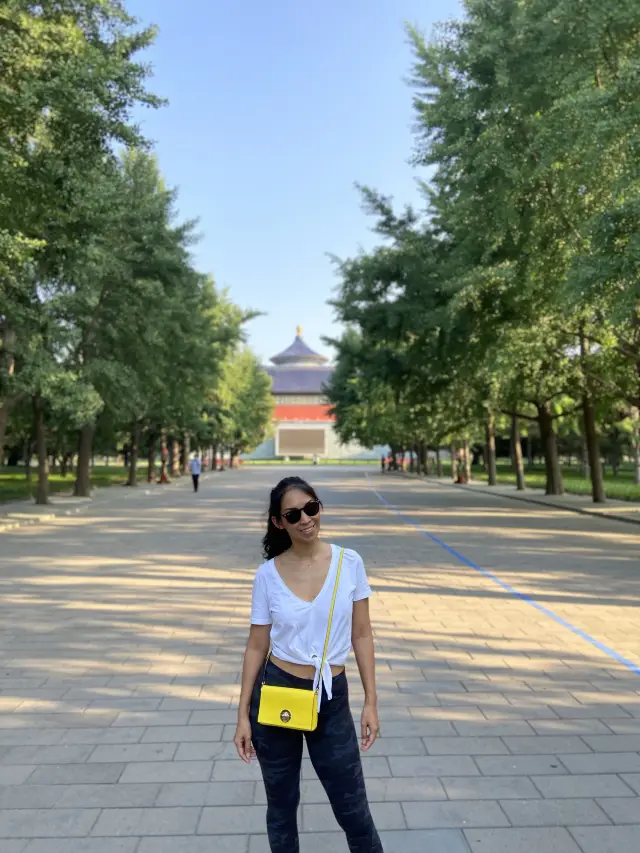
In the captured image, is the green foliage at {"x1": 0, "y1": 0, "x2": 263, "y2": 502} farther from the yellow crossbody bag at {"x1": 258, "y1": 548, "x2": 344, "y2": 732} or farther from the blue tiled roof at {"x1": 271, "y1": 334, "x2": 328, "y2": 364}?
the blue tiled roof at {"x1": 271, "y1": 334, "x2": 328, "y2": 364}

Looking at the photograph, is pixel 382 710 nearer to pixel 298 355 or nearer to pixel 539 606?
pixel 539 606

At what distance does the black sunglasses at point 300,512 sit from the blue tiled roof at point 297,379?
127 meters

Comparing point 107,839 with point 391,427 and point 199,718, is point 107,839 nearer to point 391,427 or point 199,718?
point 199,718

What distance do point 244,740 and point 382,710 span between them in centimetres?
279

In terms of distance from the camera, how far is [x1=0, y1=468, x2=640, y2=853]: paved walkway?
359 cm

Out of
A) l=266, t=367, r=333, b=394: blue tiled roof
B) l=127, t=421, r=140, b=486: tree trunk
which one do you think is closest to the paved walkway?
l=127, t=421, r=140, b=486: tree trunk

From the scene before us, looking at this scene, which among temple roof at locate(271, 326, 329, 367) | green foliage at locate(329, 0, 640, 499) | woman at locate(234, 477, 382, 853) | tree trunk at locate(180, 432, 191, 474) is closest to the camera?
woman at locate(234, 477, 382, 853)

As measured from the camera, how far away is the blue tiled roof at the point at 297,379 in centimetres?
13100

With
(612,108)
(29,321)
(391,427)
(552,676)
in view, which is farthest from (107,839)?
(391,427)

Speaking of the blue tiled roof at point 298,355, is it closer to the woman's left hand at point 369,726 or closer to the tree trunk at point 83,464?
the tree trunk at point 83,464

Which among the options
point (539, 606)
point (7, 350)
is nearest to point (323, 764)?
point (539, 606)

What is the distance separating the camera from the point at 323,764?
2689mm

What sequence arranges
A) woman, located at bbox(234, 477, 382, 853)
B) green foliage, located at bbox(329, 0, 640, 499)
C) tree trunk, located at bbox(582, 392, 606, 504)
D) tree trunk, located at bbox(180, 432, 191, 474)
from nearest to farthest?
woman, located at bbox(234, 477, 382, 853), green foliage, located at bbox(329, 0, 640, 499), tree trunk, located at bbox(582, 392, 606, 504), tree trunk, located at bbox(180, 432, 191, 474)

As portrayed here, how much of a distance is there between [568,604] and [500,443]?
8087 centimetres
